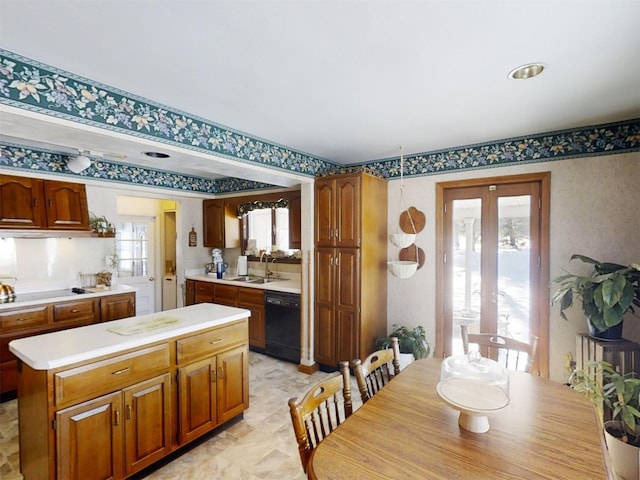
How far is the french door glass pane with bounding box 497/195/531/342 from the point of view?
3.16m

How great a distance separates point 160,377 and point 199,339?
33 cm

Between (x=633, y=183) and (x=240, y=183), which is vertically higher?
(x=240, y=183)

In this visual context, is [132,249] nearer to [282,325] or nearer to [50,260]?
[50,260]

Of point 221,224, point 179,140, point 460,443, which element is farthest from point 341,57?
point 221,224

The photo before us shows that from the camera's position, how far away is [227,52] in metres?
1.67

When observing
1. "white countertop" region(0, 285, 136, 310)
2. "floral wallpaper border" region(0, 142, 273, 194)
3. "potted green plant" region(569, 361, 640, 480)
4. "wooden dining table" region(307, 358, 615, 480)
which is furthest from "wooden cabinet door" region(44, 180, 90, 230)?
"potted green plant" region(569, 361, 640, 480)

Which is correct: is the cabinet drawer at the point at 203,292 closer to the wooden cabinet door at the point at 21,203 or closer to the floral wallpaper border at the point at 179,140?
the floral wallpaper border at the point at 179,140

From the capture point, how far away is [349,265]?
3494 millimetres

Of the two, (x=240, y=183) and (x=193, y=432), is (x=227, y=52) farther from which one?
(x=240, y=183)

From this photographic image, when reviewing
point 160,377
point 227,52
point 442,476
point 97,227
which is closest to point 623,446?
point 442,476

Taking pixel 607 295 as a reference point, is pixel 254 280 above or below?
below

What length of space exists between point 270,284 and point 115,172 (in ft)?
7.79

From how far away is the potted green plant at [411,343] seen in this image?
333 centimetres

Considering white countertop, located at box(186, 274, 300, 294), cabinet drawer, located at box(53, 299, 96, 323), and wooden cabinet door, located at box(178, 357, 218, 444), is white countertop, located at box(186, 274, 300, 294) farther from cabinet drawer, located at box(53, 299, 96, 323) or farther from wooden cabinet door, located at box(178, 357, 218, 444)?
wooden cabinet door, located at box(178, 357, 218, 444)
